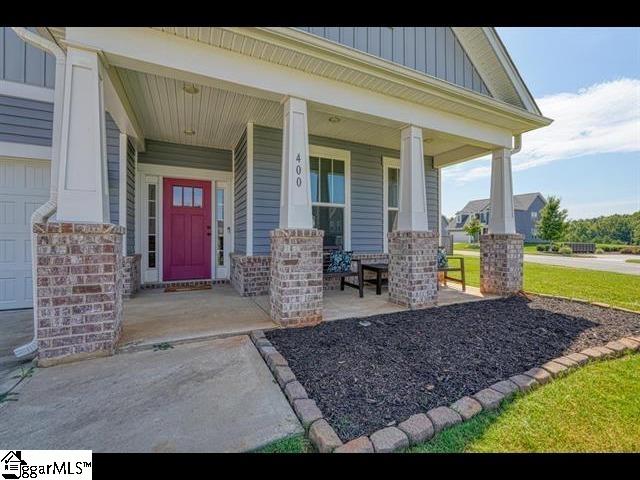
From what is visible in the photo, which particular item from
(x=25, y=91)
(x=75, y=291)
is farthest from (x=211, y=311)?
(x=25, y=91)

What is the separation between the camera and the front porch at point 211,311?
285 cm

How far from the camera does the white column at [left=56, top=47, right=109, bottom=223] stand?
7.77 ft

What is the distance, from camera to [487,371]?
7.41 feet

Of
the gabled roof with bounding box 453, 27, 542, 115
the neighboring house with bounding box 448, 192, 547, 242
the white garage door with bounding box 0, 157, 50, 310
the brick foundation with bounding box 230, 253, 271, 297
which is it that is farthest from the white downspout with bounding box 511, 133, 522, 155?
the neighboring house with bounding box 448, 192, 547, 242

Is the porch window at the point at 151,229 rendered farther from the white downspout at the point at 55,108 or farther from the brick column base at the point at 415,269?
the brick column base at the point at 415,269

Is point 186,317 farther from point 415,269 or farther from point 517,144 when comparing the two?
point 517,144

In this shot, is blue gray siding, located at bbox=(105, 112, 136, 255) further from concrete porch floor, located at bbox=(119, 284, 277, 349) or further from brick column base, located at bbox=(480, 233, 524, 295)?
brick column base, located at bbox=(480, 233, 524, 295)

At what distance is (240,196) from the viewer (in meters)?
5.26

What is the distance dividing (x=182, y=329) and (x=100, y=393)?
1118 millimetres

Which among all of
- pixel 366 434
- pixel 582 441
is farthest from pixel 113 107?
pixel 582 441

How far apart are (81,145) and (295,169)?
6.47 ft

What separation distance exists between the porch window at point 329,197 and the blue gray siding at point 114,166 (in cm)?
314

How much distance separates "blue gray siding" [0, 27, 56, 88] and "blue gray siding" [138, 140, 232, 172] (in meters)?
1.57

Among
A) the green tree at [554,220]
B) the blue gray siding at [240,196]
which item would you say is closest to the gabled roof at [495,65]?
the blue gray siding at [240,196]
